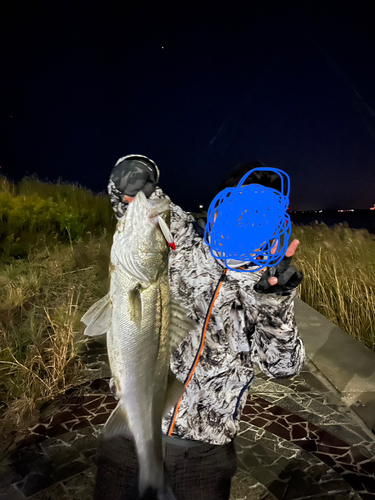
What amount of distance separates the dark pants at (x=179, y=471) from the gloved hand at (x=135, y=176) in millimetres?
1225

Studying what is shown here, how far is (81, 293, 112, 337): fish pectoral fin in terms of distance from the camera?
5.01ft

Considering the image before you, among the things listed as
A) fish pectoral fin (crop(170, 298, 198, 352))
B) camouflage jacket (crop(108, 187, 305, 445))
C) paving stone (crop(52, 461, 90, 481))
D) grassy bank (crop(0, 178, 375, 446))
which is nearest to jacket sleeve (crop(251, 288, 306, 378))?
camouflage jacket (crop(108, 187, 305, 445))

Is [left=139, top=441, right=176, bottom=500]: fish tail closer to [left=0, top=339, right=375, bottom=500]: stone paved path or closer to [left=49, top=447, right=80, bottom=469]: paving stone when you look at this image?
[left=0, top=339, right=375, bottom=500]: stone paved path

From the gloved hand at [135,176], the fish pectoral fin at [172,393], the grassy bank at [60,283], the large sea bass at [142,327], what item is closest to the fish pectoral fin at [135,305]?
the large sea bass at [142,327]

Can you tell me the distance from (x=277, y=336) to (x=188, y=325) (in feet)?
1.45

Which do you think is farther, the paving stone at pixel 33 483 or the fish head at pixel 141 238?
the paving stone at pixel 33 483

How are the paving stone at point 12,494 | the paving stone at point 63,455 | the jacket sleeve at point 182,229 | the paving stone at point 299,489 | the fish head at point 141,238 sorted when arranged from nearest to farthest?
the fish head at point 141,238, the jacket sleeve at point 182,229, the paving stone at point 12,494, the paving stone at point 299,489, the paving stone at point 63,455

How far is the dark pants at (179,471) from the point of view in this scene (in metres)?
1.92

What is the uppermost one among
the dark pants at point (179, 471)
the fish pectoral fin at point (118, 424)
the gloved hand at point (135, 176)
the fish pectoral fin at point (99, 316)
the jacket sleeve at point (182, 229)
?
the gloved hand at point (135, 176)

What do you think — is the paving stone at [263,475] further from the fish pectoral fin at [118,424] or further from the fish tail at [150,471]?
the fish pectoral fin at [118,424]

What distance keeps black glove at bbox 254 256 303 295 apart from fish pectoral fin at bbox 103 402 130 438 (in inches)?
31.5

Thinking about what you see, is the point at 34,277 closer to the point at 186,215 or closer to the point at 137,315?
the point at 186,215

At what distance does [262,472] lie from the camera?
3.41m

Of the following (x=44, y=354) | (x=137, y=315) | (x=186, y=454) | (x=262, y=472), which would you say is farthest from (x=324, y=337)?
(x=137, y=315)
